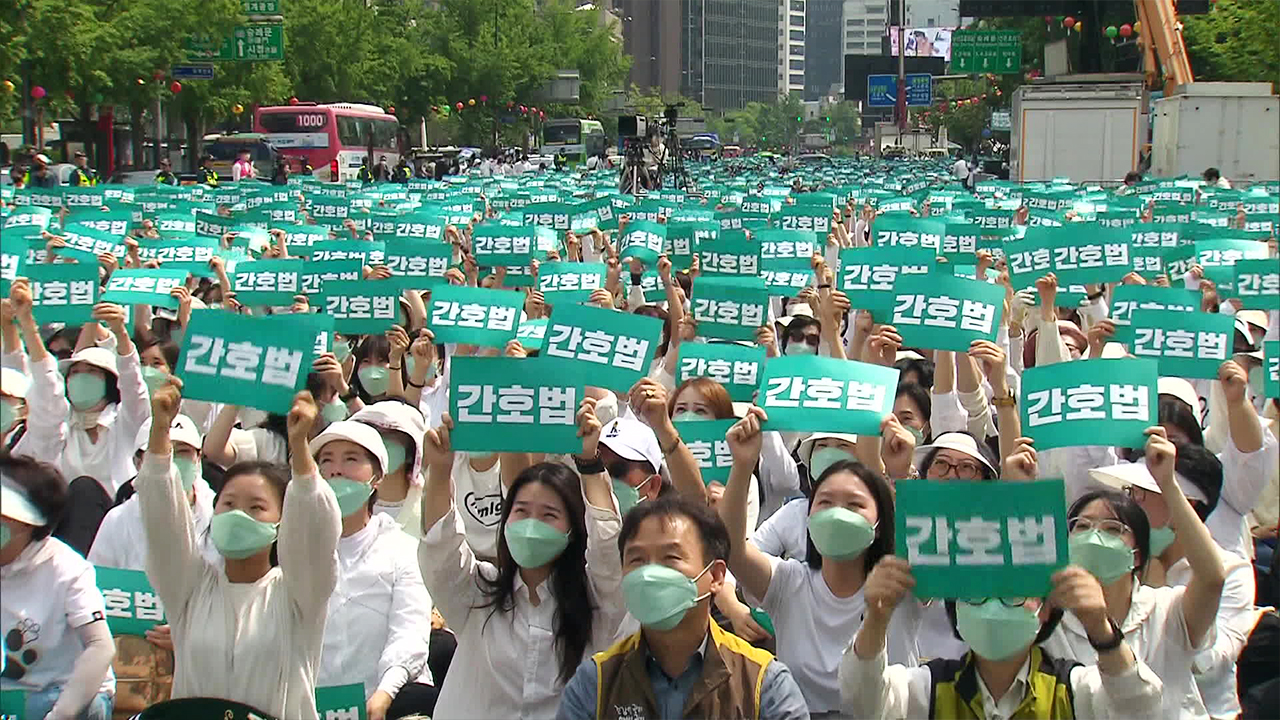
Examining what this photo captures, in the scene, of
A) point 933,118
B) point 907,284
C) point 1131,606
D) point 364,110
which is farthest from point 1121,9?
point 933,118

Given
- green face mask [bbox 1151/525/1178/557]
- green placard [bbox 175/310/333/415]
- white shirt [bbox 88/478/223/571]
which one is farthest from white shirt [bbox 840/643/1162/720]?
white shirt [bbox 88/478/223/571]

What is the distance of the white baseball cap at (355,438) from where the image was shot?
203 inches

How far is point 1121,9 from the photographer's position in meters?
43.6

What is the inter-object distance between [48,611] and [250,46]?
3560 centimetres

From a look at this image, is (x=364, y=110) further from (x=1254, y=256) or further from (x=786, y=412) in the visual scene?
(x=786, y=412)

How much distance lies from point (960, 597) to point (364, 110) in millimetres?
47480

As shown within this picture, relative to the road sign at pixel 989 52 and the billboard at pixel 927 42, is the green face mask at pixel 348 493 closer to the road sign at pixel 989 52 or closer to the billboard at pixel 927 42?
the road sign at pixel 989 52

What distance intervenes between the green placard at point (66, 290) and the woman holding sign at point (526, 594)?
439 cm

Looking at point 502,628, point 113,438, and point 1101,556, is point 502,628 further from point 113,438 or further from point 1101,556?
point 113,438

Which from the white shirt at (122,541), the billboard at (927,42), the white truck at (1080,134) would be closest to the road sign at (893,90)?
the billboard at (927,42)

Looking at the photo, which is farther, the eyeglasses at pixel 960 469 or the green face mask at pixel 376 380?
the green face mask at pixel 376 380

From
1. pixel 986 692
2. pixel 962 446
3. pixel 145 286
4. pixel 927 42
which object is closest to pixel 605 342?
pixel 962 446

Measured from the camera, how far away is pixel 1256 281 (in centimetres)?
968

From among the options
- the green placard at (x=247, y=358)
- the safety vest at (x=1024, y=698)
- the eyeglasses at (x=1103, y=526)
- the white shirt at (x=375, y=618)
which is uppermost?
the green placard at (x=247, y=358)
